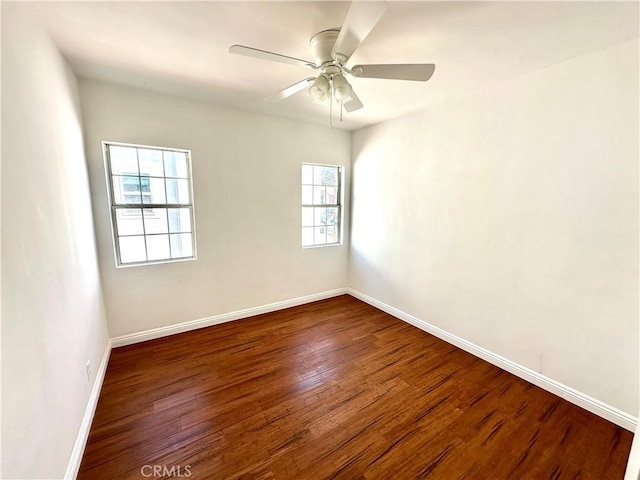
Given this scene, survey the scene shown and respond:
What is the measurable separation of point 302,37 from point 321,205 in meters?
2.41

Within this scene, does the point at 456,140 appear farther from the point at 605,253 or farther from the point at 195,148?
the point at 195,148

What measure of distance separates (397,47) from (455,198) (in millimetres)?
1564

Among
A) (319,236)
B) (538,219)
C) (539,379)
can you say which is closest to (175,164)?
(319,236)

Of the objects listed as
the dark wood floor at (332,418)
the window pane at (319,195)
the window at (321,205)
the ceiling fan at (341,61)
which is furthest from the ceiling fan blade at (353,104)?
the dark wood floor at (332,418)

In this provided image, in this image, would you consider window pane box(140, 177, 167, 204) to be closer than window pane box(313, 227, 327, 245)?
Yes

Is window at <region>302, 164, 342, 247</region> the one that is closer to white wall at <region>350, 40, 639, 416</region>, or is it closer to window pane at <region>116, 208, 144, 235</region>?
white wall at <region>350, 40, 639, 416</region>

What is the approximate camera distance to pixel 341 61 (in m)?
1.59

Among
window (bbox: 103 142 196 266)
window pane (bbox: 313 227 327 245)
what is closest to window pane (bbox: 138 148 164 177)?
window (bbox: 103 142 196 266)

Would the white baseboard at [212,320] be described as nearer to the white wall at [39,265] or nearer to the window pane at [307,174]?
the white wall at [39,265]

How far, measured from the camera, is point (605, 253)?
183 centimetres

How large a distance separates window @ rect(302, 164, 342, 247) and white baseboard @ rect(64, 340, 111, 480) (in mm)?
2510

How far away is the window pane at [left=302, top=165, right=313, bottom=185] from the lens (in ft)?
12.2

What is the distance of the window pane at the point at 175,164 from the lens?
2785 millimetres

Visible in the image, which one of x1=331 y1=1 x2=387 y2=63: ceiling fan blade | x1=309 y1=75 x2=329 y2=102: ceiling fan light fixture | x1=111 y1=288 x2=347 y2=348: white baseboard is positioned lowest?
x1=111 y1=288 x2=347 y2=348: white baseboard
